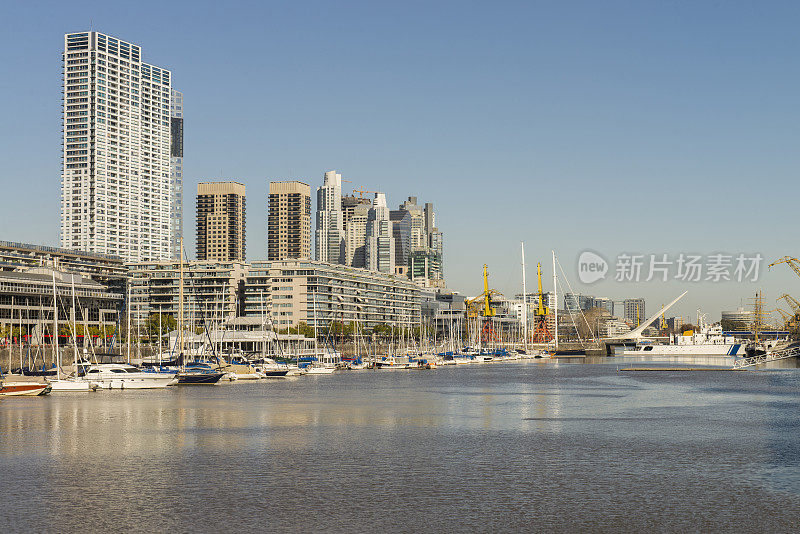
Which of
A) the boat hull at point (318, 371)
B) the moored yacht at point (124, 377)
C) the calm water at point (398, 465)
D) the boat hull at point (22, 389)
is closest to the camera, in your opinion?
the calm water at point (398, 465)

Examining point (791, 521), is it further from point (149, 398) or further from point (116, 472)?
point (149, 398)

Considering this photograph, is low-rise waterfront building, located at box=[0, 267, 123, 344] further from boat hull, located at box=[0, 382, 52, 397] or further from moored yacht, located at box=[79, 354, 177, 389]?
boat hull, located at box=[0, 382, 52, 397]

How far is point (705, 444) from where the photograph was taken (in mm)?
50625

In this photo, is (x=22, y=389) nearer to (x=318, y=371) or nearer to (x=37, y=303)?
(x=318, y=371)

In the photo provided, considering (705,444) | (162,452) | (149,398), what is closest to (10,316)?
(149,398)

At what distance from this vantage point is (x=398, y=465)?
4344cm

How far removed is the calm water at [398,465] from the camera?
1256 inches

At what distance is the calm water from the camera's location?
105 feet

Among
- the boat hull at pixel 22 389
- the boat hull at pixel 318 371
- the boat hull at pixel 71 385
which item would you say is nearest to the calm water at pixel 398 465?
the boat hull at pixel 22 389

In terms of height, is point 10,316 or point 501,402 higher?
point 10,316

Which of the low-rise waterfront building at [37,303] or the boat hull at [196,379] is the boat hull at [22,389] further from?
the low-rise waterfront building at [37,303]

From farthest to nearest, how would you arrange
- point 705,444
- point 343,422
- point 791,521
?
1. point 343,422
2. point 705,444
3. point 791,521

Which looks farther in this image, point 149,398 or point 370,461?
point 149,398

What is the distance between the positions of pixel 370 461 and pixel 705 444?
66.4 ft
